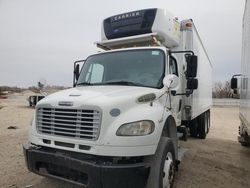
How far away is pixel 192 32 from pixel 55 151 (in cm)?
497

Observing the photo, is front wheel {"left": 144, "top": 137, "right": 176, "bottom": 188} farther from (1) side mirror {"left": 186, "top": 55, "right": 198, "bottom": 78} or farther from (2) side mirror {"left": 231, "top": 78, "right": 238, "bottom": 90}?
(2) side mirror {"left": 231, "top": 78, "right": 238, "bottom": 90}

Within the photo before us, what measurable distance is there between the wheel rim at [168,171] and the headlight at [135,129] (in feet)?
2.79

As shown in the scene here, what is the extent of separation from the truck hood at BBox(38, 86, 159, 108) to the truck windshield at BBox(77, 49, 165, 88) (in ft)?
1.25

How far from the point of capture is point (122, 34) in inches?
251

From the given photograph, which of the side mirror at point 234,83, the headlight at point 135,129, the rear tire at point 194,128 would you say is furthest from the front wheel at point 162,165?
the side mirror at point 234,83

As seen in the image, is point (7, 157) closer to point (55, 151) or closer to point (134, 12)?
point (55, 151)

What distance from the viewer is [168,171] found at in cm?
427

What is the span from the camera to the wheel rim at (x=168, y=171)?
4207 millimetres

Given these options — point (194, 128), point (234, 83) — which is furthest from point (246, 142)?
point (234, 83)

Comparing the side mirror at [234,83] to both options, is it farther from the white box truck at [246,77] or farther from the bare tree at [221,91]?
the bare tree at [221,91]

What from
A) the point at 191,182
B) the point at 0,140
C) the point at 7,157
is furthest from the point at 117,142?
the point at 0,140

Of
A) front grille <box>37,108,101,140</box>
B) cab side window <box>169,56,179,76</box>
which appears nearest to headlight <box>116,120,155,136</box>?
front grille <box>37,108,101,140</box>

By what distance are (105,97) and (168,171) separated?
1.55 metres

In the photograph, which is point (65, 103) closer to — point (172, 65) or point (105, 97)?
point (105, 97)
